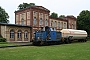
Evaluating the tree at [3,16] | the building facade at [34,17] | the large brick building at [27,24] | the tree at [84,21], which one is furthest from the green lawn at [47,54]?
the tree at [3,16]

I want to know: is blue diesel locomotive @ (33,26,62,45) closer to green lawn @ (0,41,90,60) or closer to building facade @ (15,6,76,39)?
green lawn @ (0,41,90,60)

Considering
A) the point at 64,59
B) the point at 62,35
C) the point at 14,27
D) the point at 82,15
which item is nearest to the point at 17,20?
the point at 14,27

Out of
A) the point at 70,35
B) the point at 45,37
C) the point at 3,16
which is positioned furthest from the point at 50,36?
the point at 3,16

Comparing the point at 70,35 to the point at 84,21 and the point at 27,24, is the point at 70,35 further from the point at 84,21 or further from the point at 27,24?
the point at 84,21

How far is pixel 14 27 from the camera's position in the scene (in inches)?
1403

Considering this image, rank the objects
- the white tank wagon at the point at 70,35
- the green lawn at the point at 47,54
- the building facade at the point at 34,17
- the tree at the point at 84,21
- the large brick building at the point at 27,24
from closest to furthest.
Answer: the green lawn at the point at 47,54
the white tank wagon at the point at 70,35
the large brick building at the point at 27,24
the building facade at the point at 34,17
the tree at the point at 84,21

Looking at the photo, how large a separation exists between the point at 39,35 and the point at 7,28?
9.31m

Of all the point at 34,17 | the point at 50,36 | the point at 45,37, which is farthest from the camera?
the point at 34,17

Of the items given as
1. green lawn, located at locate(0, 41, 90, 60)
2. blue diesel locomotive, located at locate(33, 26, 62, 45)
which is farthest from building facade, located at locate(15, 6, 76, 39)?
green lawn, located at locate(0, 41, 90, 60)

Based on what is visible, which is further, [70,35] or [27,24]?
[27,24]

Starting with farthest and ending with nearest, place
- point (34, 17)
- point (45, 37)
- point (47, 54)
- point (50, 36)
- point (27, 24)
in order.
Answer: point (27, 24), point (34, 17), point (50, 36), point (45, 37), point (47, 54)

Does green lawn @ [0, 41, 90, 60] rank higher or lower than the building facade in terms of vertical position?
lower

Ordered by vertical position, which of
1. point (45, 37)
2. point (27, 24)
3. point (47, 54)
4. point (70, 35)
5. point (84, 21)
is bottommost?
point (47, 54)

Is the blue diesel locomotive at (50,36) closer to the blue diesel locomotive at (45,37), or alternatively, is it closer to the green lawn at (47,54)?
the blue diesel locomotive at (45,37)
